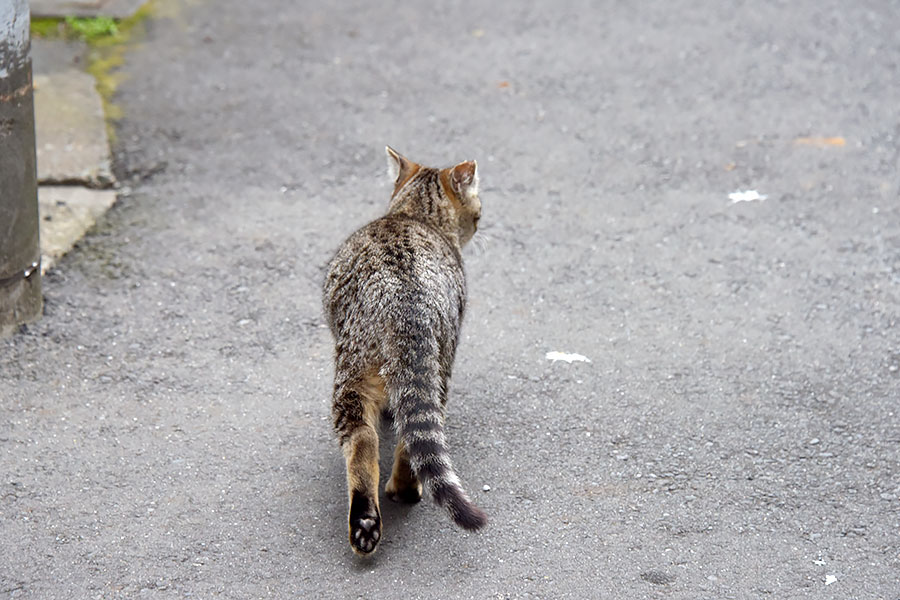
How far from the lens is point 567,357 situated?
543cm

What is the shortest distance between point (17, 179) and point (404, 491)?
8.50 feet

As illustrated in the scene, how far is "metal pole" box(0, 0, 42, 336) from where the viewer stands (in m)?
4.94

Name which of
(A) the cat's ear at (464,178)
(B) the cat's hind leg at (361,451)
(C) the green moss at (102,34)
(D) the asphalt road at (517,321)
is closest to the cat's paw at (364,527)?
(B) the cat's hind leg at (361,451)

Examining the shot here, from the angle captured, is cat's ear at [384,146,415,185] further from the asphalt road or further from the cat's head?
the asphalt road

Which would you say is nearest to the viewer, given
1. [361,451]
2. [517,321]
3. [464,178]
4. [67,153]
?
[361,451]

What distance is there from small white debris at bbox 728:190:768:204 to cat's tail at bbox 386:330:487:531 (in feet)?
11.5

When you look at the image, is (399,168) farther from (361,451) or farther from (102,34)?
(102,34)

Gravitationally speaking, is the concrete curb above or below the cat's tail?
below

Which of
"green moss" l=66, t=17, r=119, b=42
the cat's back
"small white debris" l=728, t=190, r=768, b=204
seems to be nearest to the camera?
the cat's back

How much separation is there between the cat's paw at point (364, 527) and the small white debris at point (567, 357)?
1.77 meters

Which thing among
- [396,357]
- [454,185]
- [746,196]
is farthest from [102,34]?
[396,357]

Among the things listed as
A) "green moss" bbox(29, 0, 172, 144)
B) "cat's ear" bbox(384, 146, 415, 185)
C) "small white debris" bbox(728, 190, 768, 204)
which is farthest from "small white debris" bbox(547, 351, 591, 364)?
"green moss" bbox(29, 0, 172, 144)

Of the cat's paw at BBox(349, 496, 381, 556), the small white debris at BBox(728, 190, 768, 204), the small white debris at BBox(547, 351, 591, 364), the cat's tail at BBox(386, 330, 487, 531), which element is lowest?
the small white debris at BBox(547, 351, 591, 364)

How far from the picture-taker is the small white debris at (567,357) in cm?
541
